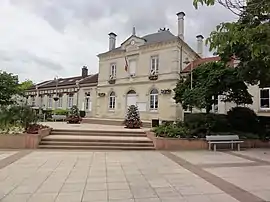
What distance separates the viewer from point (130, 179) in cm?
571

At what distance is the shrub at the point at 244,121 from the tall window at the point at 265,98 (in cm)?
523

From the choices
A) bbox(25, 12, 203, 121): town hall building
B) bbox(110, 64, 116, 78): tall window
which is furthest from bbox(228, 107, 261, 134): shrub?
bbox(110, 64, 116, 78): tall window

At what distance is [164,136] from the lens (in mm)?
11477

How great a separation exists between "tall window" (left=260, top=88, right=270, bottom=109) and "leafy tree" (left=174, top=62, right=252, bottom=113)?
6.28m

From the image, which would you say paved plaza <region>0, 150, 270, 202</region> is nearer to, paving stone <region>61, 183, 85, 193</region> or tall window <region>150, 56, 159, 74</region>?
paving stone <region>61, 183, 85, 193</region>

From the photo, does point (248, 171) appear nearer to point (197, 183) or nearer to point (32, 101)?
point (197, 183)

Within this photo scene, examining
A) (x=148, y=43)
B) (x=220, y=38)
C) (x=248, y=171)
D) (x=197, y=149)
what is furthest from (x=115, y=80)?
(x=220, y=38)

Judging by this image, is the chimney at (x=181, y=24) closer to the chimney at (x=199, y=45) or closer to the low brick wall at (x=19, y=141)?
the chimney at (x=199, y=45)

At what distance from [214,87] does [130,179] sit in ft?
26.8

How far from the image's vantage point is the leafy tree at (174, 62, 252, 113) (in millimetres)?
12281

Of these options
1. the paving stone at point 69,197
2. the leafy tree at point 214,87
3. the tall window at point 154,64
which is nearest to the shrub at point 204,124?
the leafy tree at point 214,87

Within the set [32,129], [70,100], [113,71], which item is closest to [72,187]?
[32,129]

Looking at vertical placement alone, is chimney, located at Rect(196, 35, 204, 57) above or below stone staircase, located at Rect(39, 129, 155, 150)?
above

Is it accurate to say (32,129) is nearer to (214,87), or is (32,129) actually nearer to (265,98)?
(214,87)
